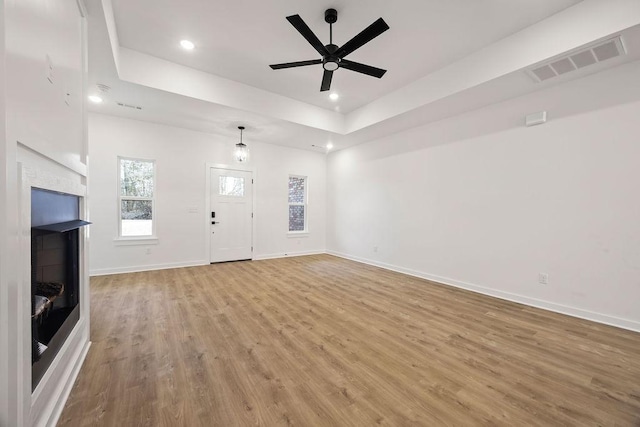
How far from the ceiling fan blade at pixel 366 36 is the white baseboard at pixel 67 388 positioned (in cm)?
346

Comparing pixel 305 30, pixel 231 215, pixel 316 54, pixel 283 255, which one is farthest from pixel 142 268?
pixel 305 30

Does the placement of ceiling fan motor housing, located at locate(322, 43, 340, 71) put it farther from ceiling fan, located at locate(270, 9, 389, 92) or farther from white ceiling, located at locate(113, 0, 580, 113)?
white ceiling, located at locate(113, 0, 580, 113)

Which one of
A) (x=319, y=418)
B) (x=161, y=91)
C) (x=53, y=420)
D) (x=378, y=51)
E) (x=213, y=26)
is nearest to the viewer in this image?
(x=53, y=420)

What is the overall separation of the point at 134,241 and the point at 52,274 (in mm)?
3732

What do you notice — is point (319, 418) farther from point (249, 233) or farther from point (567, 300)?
point (249, 233)

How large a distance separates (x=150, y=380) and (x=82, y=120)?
2124mm

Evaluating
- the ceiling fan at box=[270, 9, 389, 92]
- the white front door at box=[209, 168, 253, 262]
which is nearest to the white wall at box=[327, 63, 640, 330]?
the ceiling fan at box=[270, 9, 389, 92]

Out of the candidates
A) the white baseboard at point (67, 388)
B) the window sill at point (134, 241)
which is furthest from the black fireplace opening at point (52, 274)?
the window sill at point (134, 241)

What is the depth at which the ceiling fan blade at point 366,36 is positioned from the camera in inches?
90.0

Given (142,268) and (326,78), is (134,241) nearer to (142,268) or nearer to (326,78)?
(142,268)

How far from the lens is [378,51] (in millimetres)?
3371

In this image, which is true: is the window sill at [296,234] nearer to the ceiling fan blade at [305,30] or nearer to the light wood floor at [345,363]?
the light wood floor at [345,363]

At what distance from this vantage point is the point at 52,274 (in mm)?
1619

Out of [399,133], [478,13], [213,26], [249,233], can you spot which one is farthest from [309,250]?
[478,13]
